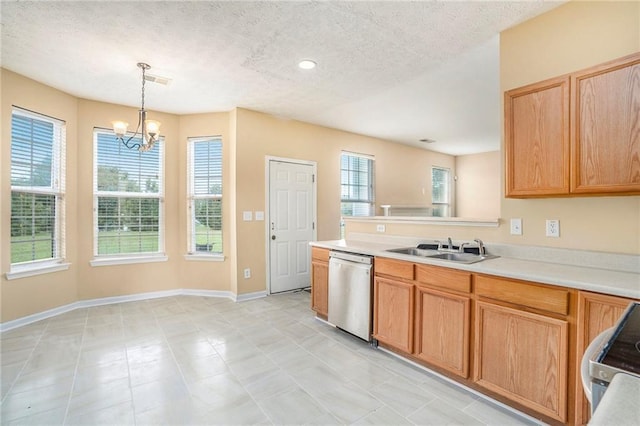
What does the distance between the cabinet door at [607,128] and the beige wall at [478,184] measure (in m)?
6.11

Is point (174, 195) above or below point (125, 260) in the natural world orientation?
above

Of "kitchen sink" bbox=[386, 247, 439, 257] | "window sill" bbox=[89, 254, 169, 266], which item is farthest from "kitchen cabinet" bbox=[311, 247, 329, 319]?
"window sill" bbox=[89, 254, 169, 266]

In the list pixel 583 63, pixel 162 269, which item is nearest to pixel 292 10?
pixel 583 63

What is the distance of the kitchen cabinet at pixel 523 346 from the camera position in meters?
1.68

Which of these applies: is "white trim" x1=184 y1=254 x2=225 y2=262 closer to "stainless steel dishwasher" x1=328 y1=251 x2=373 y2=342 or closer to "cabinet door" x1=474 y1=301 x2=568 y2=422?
"stainless steel dishwasher" x1=328 y1=251 x2=373 y2=342

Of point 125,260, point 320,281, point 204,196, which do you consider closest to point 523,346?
point 320,281

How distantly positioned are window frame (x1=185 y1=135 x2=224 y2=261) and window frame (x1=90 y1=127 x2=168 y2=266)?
340 mm

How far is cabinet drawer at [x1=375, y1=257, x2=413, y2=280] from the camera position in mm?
2477

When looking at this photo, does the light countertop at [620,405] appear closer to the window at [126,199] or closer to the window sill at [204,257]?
the window sill at [204,257]

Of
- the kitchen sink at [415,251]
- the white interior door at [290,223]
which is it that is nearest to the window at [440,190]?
the white interior door at [290,223]

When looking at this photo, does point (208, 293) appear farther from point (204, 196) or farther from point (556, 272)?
point (556, 272)

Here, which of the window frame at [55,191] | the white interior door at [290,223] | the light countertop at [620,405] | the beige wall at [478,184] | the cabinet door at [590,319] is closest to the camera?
the light countertop at [620,405]

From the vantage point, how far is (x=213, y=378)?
232 cm

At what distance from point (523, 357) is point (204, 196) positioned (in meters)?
4.13
